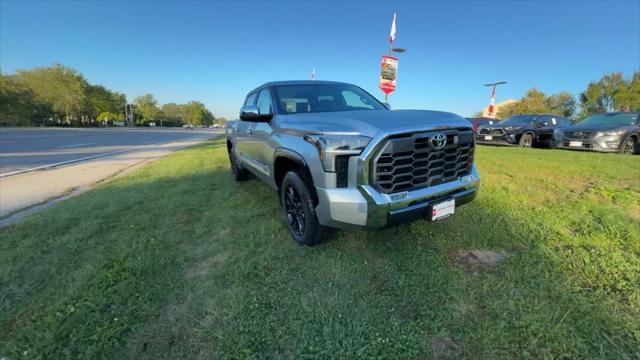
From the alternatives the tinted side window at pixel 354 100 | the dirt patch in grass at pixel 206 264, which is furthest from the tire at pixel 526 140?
A: the dirt patch in grass at pixel 206 264

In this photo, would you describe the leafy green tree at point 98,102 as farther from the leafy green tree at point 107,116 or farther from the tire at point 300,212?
the tire at point 300,212

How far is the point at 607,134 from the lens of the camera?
27.2 ft

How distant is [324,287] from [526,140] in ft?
41.8

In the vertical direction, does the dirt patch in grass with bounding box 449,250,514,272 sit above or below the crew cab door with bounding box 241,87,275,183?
below

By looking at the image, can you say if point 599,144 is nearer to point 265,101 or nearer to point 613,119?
point 613,119

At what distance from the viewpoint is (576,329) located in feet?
5.78

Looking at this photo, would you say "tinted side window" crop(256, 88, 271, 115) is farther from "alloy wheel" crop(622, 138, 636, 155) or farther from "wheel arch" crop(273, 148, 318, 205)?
"alloy wheel" crop(622, 138, 636, 155)

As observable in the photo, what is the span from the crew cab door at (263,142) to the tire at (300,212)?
21.0 inches

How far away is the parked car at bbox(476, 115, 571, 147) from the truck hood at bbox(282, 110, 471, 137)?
10624mm

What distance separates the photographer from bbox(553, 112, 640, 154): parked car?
8188mm

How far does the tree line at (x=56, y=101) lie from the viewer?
48625 millimetres

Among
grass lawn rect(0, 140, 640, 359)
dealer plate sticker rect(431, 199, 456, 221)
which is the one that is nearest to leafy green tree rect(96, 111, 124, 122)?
grass lawn rect(0, 140, 640, 359)

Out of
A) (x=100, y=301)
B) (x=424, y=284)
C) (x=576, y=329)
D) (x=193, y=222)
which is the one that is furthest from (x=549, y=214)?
(x=100, y=301)

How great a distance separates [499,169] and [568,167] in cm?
136
